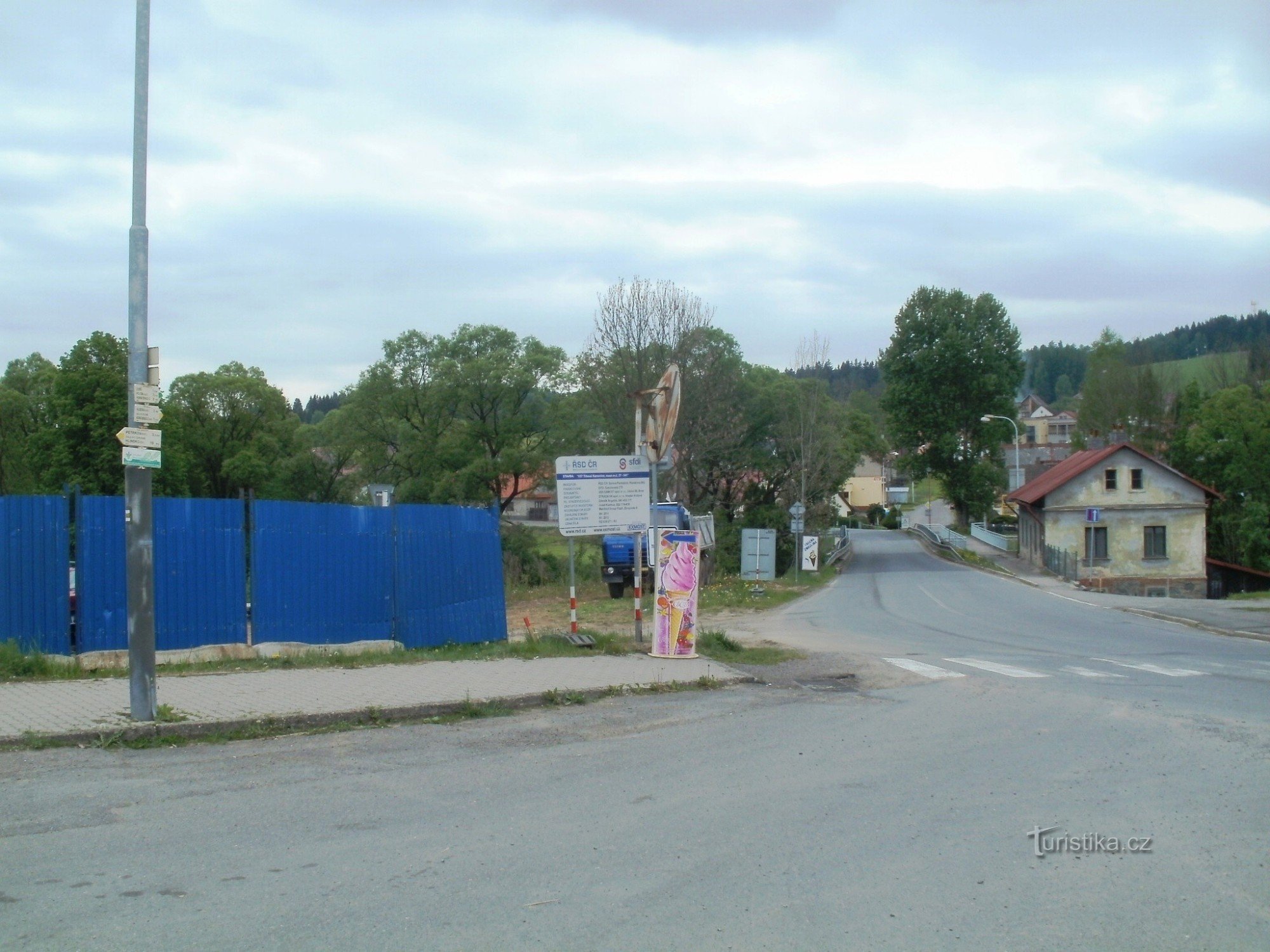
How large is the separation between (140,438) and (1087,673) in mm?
11748

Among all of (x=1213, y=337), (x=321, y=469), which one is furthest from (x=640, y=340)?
(x=1213, y=337)

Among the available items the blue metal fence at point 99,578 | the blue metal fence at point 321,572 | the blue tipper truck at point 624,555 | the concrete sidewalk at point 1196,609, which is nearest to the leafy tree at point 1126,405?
the concrete sidewalk at point 1196,609

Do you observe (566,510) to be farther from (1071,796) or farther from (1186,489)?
(1186,489)

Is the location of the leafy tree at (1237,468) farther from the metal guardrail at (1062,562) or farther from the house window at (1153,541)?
the metal guardrail at (1062,562)

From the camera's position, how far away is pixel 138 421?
8703 mm

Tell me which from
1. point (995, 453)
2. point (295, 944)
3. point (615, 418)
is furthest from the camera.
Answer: point (995, 453)

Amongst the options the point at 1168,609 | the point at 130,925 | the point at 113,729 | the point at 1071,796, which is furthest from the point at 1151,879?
the point at 1168,609

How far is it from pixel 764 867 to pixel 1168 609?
25887 mm

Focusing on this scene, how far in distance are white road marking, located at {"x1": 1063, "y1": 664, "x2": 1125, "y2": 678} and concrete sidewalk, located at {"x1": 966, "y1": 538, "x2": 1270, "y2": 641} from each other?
814 centimetres

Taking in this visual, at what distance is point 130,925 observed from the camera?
15.4 feet

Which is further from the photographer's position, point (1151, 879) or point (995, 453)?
point (995, 453)

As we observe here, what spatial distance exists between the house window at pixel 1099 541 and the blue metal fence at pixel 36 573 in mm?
51045

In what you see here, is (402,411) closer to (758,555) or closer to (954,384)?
(758,555)

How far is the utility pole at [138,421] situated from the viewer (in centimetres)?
863
